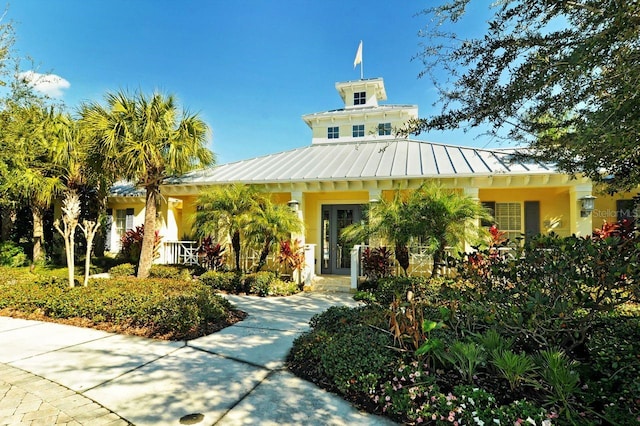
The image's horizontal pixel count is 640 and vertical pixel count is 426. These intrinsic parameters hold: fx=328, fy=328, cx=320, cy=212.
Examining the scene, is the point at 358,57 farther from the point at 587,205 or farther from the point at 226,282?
the point at 226,282

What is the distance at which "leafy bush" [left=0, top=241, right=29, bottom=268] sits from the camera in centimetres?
1254

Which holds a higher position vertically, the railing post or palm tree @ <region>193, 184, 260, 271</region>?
palm tree @ <region>193, 184, 260, 271</region>

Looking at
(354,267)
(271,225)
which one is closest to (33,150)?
(271,225)

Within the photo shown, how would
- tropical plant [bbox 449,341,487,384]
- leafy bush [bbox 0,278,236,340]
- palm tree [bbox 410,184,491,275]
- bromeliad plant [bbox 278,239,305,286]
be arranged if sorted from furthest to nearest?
bromeliad plant [bbox 278,239,305,286] → palm tree [bbox 410,184,491,275] → leafy bush [bbox 0,278,236,340] → tropical plant [bbox 449,341,487,384]

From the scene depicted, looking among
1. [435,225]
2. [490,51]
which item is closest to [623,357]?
[490,51]

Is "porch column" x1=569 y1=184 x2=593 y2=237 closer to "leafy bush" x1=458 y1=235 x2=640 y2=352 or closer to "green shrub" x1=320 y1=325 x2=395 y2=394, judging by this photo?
"leafy bush" x1=458 y1=235 x2=640 y2=352

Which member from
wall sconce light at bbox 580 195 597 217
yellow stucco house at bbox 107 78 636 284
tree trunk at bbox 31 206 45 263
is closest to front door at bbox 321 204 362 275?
yellow stucco house at bbox 107 78 636 284

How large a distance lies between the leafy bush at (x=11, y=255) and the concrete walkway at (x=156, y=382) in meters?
9.54

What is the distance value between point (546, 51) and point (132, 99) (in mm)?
10273

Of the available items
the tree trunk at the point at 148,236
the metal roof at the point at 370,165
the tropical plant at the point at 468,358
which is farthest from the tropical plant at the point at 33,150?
the tropical plant at the point at 468,358

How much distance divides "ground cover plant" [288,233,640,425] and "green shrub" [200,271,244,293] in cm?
597

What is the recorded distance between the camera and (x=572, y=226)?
8992mm

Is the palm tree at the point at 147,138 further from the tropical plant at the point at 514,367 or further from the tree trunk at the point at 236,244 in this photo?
the tropical plant at the point at 514,367

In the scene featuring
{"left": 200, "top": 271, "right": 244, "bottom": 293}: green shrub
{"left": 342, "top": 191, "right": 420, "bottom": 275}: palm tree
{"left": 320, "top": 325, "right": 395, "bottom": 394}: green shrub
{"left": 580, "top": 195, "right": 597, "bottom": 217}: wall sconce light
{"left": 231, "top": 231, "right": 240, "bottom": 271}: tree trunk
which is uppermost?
{"left": 580, "top": 195, "right": 597, "bottom": 217}: wall sconce light
